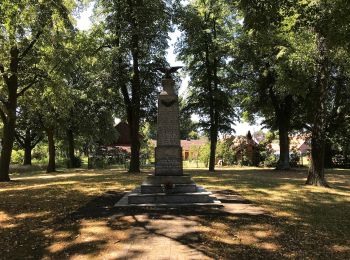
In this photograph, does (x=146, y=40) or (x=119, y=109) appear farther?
(x=119, y=109)

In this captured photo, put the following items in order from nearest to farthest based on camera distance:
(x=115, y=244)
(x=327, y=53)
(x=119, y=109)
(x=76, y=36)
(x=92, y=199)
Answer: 1. (x=115, y=244)
2. (x=92, y=199)
3. (x=327, y=53)
4. (x=76, y=36)
5. (x=119, y=109)

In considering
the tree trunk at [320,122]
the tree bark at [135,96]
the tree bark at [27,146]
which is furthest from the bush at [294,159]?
the tree bark at [27,146]

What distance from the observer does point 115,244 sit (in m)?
6.90

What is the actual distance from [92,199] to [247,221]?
536 centimetres

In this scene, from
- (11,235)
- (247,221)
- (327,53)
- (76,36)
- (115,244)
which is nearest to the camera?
(115,244)

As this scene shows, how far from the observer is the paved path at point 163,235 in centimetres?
635

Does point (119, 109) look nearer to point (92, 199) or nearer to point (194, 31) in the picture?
point (194, 31)

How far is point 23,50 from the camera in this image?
20.7 metres

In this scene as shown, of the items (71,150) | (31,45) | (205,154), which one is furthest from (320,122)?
(71,150)

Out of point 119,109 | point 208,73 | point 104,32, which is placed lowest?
point 119,109

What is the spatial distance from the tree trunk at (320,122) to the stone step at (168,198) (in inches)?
288

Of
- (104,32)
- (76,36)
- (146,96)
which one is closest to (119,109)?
(146,96)

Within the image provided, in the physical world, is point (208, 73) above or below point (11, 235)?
above

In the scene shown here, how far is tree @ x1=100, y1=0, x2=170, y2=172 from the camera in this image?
78.4 ft
